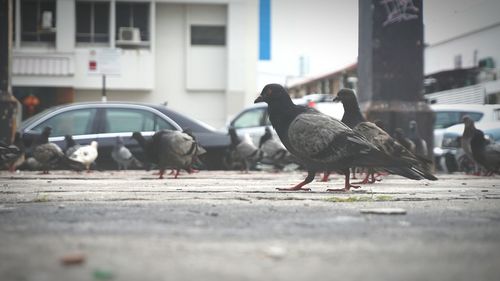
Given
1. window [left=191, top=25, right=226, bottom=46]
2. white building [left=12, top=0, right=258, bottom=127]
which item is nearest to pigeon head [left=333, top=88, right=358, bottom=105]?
white building [left=12, top=0, right=258, bottom=127]

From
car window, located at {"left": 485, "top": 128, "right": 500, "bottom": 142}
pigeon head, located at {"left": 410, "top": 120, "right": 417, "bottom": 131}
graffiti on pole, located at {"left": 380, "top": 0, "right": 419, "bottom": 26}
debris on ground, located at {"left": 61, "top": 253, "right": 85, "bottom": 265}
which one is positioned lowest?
debris on ground, located at {"left": 61, "top": 253, "right": 85, "bottom": 265}

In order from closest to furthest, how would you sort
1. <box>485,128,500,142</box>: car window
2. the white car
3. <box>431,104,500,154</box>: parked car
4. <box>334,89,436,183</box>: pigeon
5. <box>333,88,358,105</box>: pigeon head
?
<box>334,89,436,183</box>: pigeon, <box>333,88,358,105</box>: pigeon head, <box>485,128,500,142</box>: car window, the white car, <box>431,104,500,154</box>: parked car

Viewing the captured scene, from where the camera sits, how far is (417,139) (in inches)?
392

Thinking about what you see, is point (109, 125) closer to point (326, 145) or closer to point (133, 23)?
point (326, 145)

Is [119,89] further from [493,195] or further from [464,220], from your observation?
[464,220]

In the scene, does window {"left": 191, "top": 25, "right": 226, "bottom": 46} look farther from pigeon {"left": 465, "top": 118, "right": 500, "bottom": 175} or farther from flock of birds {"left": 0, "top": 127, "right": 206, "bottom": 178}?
pigeon {"left": 465, "top": 118, "right": 500, "bottom": 175}

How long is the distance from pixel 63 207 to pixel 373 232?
1836 millimetres

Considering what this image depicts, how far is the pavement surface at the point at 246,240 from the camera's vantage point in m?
2.10

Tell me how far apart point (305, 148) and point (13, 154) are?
18.8 ft

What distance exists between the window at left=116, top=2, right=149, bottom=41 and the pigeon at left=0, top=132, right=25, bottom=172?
50.5ft

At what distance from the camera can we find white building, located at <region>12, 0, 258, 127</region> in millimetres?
24359

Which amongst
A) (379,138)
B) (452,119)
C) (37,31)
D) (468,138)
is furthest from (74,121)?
(37,31)

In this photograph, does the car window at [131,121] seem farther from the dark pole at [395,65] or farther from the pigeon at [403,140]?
the pigeon at [403,140]

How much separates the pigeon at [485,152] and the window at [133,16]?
17161mm
